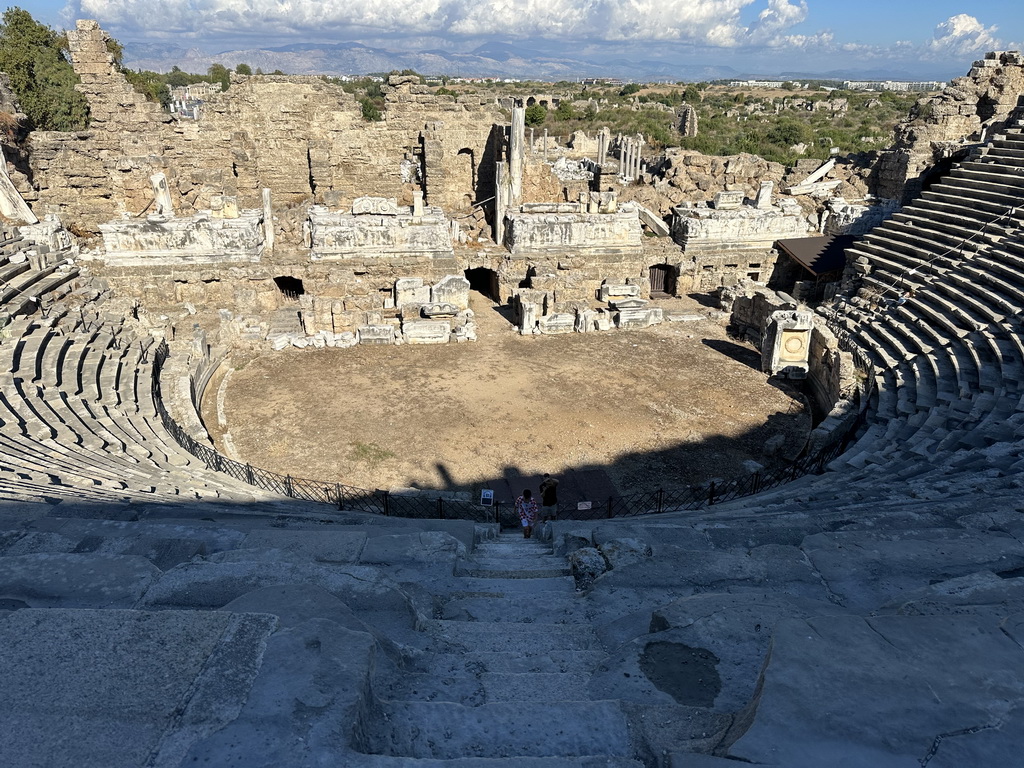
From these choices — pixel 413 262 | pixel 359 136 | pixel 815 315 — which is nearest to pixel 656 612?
pixel 815 315

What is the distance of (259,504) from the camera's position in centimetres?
938

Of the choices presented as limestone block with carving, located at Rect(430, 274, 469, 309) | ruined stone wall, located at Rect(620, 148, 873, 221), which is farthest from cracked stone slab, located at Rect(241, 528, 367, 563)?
ruined stone wall, located at Rect(620, 148, 873, 221)

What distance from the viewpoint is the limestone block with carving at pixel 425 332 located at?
61.3ft

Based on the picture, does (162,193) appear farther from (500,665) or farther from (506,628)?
(500,665)

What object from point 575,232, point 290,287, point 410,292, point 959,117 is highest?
point 959,117

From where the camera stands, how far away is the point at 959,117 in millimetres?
24750

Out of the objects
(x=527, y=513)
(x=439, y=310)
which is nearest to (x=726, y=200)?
(x=439, y=310)

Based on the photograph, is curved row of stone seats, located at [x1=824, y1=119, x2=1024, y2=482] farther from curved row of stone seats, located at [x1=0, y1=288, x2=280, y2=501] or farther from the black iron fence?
curved row of stone seats, located at [x1=0, y1=288, x2=280, y2=501]

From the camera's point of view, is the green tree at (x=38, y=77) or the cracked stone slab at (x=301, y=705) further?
the green tree at (x=38, y=77)

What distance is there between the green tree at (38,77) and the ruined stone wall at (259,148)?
7779 mm

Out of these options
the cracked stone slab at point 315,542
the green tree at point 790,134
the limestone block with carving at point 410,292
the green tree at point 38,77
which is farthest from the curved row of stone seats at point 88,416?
the green tree at point 790,134

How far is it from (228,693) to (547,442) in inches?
449

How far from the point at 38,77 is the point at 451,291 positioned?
30744 millimetres

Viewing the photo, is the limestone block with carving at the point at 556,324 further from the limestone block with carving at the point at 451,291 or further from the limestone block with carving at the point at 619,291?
the limestone block with carving at the point at 451,291
